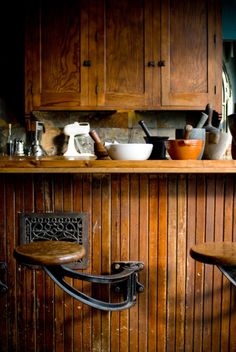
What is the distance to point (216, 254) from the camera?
1.45 m

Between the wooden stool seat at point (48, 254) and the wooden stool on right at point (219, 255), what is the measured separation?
432mm

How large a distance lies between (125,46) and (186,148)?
196 cm

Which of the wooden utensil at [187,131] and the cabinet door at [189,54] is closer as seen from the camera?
the wooden utensil at [187,131]

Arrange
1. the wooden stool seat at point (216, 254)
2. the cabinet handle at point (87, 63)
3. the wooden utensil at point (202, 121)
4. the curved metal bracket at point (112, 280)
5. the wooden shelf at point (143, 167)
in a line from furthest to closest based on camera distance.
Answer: the cabinet handle at point (87, 63)
the wooden utensil at point (202, 121)
the wooden shelf at point (143, 167)
the curved metal bracket at point (112, 280)
the wooden stool seat at point (216, 254)

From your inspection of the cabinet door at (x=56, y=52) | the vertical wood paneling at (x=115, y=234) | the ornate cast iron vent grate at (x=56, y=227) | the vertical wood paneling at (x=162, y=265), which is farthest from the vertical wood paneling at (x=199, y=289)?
the cabinet door at (x=56, y=52)

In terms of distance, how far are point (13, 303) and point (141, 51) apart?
7.56ft

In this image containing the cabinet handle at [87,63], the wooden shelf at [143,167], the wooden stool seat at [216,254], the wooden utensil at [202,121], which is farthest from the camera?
the cabinet handle at [87,63]

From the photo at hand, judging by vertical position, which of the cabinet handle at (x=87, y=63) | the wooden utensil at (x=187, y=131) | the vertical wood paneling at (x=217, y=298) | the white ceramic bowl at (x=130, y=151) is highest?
the cabinet handle at (x=87, y=63)

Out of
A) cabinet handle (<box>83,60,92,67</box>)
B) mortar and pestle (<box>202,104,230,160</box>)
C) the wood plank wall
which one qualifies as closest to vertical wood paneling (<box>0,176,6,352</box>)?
the wood plank wall

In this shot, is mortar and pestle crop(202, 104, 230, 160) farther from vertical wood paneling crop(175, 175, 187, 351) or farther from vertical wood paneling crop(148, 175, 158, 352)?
vertical wood paneling crop(148, 175, 158, 352)

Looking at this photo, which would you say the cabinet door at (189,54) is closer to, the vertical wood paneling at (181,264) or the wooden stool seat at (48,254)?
the vertical wood paneling at (181,264)

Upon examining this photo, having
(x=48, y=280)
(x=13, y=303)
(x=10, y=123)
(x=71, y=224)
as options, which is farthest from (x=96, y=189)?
(x=10, y=123)

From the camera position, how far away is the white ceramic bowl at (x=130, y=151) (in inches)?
66.5

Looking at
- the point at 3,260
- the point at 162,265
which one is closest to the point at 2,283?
the point at 3,260
